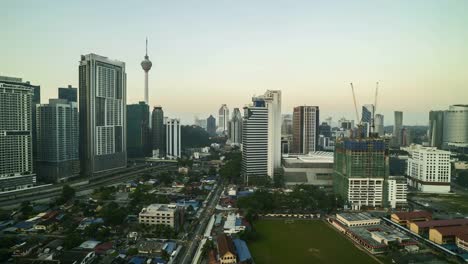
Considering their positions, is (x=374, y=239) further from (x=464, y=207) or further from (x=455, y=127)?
(x=455, y=127)

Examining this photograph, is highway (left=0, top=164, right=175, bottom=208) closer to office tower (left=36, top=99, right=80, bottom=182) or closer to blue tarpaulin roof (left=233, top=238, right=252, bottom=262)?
office tower (left=36, top=99, right=80, bottom=182)

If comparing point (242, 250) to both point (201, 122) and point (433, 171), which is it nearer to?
point (433, 171)

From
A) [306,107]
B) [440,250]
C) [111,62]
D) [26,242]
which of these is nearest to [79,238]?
[26,242]

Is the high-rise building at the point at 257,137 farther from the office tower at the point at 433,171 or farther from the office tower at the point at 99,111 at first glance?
the office tower at the point at 99,111

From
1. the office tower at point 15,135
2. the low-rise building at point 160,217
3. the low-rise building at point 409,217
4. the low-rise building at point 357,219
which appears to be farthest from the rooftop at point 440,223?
the office tower at point 15,135

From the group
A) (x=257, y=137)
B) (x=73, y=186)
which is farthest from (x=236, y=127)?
(x=73, y=186)

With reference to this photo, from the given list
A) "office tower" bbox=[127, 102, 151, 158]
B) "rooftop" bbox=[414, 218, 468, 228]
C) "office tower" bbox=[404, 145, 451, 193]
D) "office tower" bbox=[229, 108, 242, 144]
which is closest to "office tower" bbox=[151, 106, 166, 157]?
"office tower" bbox=[127, 102, 151, 158]
